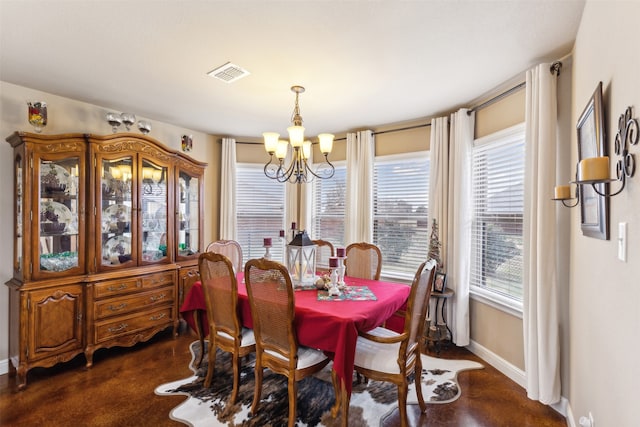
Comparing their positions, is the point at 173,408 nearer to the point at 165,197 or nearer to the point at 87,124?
A: the point at 165,197

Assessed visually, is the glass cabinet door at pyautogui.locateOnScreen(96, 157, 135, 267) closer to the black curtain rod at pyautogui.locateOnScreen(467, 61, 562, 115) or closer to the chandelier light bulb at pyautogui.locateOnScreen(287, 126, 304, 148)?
the chandelier light bulb at pyautogui.locateOnScreen(287, 126, 304, 148)

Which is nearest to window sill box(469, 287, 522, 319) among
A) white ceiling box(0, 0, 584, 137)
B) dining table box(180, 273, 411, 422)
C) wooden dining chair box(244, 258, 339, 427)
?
dining table box(180, 273, 411, 422)

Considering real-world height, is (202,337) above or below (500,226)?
below

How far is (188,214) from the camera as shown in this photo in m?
3.97

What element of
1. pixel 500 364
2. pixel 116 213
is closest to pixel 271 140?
pixel 116 213

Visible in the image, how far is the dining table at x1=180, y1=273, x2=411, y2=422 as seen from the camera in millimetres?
1857

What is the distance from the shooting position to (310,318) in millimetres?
1997

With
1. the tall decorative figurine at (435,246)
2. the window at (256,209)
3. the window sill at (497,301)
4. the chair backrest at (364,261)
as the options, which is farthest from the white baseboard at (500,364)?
the window at (256,209)

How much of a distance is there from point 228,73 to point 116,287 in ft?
7.67

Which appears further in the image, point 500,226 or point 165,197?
point 165,197

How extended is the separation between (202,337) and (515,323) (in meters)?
2.77

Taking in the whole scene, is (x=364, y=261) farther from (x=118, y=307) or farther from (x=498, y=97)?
(x=118, y=307)

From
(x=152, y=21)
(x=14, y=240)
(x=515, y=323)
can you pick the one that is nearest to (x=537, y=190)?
(x=515, y=323)

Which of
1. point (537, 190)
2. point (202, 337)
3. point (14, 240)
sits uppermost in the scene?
point (537, 190)
